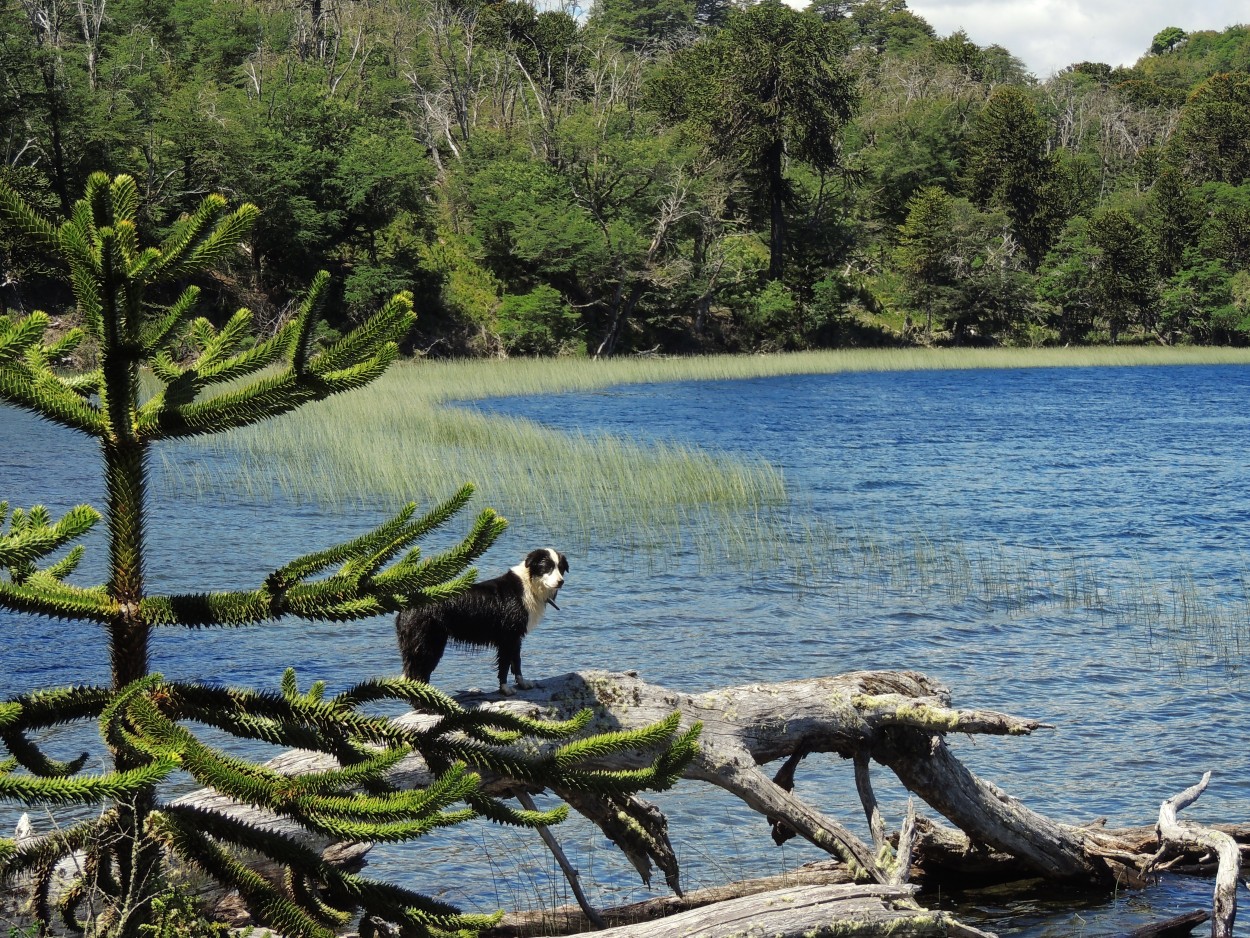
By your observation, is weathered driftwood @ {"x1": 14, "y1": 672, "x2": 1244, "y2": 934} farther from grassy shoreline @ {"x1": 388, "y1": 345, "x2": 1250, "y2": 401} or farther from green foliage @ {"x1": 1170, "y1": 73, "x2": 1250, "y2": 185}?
green foliage @ {"x1": 1170, "y1": 73, "x2": 1250, "y2": 185}

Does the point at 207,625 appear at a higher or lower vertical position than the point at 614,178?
lower

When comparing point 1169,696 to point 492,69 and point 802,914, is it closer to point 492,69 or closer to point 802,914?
point 802,914

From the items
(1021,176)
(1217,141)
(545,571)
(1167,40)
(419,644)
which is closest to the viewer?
(419,644)

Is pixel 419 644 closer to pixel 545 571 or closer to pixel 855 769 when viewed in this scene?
pixel 545 571

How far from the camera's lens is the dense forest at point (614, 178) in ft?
186

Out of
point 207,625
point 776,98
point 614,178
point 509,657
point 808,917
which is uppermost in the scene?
point 776,98

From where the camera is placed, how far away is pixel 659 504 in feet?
70.9

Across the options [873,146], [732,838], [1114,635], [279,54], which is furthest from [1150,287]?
[732,838]

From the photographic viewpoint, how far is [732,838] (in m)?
8.66

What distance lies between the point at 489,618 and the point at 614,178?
63.1 m

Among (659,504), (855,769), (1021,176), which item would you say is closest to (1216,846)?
(855,769)

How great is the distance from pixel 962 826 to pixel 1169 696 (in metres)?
5.80

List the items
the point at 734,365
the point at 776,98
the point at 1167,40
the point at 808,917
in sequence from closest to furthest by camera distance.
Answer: the point at 808,917 < the point at 734,365 < the point at 776,98 < the point at 1167,40

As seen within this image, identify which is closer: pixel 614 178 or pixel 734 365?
pixel 734 365
